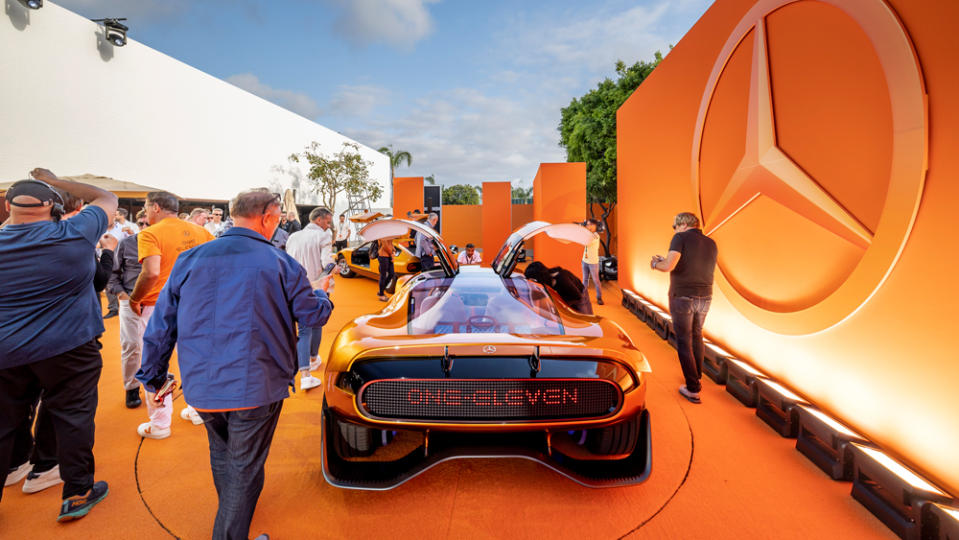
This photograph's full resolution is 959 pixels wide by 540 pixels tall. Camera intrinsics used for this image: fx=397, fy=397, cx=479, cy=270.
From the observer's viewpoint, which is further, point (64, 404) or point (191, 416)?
point (191, 416)

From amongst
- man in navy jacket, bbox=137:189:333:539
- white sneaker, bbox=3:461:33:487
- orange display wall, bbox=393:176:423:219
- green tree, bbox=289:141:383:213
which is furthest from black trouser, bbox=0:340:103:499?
green tree, bbox=289:141:383:213

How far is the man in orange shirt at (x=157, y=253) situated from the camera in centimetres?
264

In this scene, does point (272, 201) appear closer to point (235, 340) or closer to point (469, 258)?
point (235, 340)

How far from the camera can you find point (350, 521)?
1.97 meters

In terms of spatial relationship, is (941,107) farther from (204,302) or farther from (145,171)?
(145,171)

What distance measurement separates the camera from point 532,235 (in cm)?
298

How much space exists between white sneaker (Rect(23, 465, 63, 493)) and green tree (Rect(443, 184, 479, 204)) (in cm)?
4467

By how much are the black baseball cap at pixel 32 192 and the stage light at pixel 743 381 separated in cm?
466

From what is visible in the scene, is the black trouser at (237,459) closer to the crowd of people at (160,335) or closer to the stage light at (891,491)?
the crowd of people at (160,335)

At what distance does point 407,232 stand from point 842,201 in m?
3.09

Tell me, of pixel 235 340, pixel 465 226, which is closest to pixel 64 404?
pixel 235 340

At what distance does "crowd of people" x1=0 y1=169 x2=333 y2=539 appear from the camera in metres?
1.55

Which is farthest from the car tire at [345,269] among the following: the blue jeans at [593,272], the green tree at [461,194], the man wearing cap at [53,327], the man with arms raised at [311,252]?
the green tree at [461,194]

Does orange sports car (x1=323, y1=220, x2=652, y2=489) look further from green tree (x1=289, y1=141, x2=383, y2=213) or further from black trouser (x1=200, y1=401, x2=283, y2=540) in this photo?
green tree (x1=289, y1=141, x2=383, y2=213)
